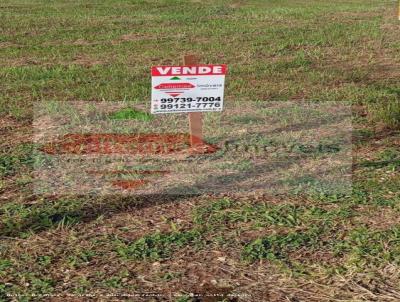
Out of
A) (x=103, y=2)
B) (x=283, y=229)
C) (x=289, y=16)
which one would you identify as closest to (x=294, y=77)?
(x=283, y=229)

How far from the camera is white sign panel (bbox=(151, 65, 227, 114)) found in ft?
17.5

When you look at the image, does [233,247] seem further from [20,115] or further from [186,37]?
[186,37]

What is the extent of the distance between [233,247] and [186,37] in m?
9.44

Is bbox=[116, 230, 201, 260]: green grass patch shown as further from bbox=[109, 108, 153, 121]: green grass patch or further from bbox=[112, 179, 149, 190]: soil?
bbox=[109, 108, 153, 121]: green grass patch

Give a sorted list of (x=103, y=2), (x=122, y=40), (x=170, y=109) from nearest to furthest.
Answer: (x=170, y=109), (x=122, y=40), (x=103, y=2)

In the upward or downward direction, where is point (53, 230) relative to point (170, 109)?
downward

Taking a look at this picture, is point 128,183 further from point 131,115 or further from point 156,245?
point 131,115

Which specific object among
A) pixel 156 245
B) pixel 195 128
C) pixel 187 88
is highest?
pixel 187 88

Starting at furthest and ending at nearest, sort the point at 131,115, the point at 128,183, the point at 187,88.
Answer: the point at 131,115, the point at 187,88, the point at 128,183

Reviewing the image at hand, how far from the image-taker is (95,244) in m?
4.25

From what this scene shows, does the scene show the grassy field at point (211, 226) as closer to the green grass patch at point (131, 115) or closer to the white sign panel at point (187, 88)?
the green grass patch at point (131, 115)

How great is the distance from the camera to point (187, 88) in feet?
17.9

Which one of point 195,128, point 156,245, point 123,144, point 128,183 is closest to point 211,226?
point 156,245

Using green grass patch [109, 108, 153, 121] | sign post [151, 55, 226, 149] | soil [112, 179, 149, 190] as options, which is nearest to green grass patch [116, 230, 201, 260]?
soil [112, 179, 149, 190]
